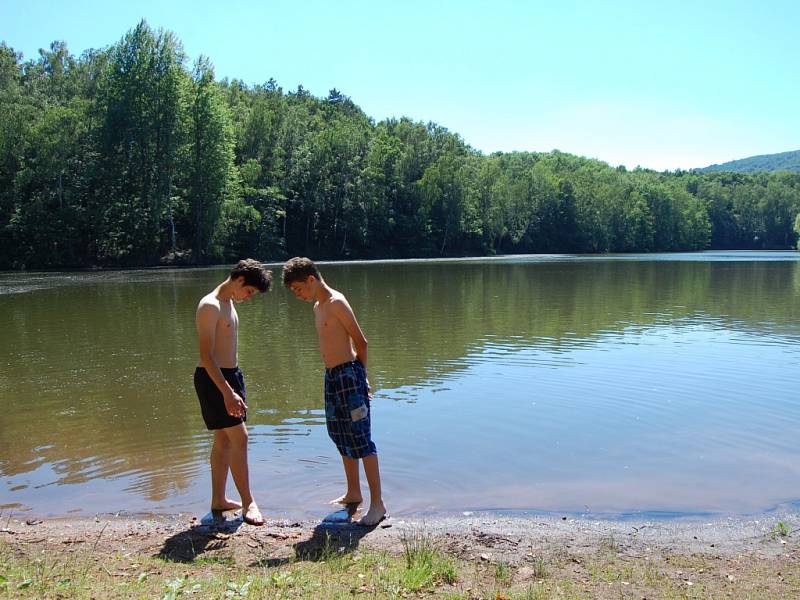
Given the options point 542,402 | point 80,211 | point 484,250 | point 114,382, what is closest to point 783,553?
point 542,402

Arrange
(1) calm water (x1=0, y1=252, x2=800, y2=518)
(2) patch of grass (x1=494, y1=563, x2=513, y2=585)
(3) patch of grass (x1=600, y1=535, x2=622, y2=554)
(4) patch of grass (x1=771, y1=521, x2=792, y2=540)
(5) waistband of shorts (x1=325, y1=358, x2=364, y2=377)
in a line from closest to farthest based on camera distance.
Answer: (2) patch of grass (x1=494, y1=563, x2=513, y2=585), (3) patch of grass (x1=600, y1=535, x2=622, y2=554), (4) patch of grass (x1=771, y1=521, x2=792, y2=540), (5) waistband of shorts (x1=325, y1=358, x2=364, y2=377), (1) calm water (x1=0, y1=252, x2=800, y2=518)

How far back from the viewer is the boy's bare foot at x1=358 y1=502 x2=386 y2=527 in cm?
571

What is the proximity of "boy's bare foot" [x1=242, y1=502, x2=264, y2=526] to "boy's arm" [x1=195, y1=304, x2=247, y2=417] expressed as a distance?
0.86 meters

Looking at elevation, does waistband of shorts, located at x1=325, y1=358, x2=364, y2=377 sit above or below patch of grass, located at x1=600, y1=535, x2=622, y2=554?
above

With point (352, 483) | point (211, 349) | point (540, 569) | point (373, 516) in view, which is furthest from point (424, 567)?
point (211, 349)

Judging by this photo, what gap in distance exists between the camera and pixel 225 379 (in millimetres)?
5734

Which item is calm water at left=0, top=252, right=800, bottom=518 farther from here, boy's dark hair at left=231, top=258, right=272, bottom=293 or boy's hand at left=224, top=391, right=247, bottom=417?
boy's dark hair at left=231, top=258, right=272, bottom=293

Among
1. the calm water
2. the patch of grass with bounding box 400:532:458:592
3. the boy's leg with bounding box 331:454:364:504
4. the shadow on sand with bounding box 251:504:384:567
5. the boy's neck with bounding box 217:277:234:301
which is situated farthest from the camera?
the calm water

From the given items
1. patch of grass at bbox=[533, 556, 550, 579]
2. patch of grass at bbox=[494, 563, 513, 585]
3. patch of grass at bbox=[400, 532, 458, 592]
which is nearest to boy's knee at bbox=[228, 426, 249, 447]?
patch of grass at bbox=[400, 532, 458, 592]

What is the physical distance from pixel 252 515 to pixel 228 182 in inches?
2213

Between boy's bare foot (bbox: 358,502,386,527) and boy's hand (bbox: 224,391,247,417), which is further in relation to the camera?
boy's bare foot (bbox: 358,502,386,527)

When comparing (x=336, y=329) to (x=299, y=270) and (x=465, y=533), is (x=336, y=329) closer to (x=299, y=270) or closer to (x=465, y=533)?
(x=299, y=270)

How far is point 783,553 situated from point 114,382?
974cm

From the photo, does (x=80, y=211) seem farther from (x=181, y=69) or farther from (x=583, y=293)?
(x=583, y=293)
